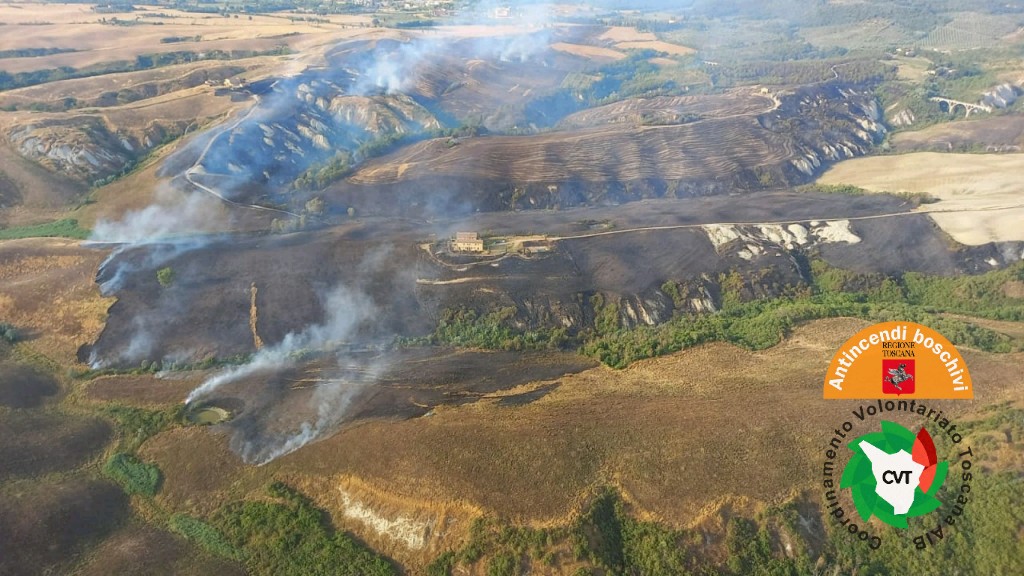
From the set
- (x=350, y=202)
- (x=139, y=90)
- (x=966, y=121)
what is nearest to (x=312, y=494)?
(x=350, y=202)

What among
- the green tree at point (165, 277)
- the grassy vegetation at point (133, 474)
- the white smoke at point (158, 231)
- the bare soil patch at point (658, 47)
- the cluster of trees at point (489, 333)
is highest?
the bare soil patch at point (658, 47)

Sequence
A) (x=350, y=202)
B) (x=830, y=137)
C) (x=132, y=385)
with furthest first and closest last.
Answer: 1. (x=830, y=137)
2. (x=350, y=202)
3. (x=132, y=385)

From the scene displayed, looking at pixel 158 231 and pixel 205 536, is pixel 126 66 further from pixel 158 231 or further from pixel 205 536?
pixel 205 536

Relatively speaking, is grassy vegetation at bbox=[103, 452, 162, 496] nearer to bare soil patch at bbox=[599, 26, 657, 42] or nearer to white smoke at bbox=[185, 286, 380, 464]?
white smoke at bbox=[185, 286, 380, 464]

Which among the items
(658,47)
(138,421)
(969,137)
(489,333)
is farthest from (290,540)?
(658,47)

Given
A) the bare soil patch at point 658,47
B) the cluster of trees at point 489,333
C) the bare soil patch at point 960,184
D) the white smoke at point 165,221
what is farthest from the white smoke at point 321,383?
the bare soil patch at point 658,47

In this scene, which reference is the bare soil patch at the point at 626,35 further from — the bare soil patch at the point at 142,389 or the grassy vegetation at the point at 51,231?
the bare soil patch at the point at 142,389

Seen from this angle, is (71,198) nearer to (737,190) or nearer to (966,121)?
(737,190)
